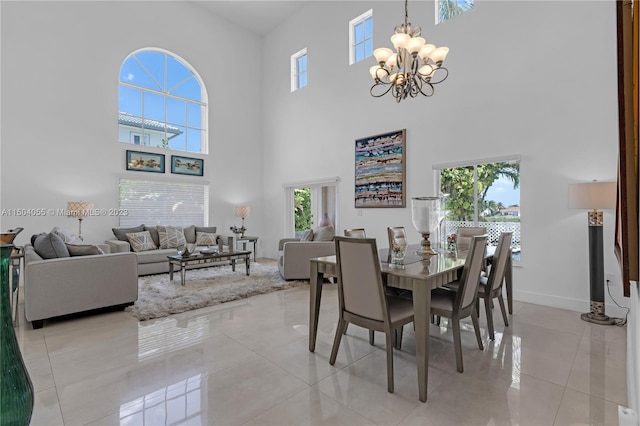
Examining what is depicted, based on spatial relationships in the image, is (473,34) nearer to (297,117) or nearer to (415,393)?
(297,117)

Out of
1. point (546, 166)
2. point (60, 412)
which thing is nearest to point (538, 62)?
point (546, 166)

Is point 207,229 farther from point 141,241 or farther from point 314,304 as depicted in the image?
point 314,304

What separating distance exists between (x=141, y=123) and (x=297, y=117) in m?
3.26

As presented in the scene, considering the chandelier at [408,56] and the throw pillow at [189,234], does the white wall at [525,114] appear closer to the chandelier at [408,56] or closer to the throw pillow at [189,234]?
the chandelier at [408,56]

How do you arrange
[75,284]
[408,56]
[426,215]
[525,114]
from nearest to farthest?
[426,215] < [408,56] < [75,284] < [525,114]

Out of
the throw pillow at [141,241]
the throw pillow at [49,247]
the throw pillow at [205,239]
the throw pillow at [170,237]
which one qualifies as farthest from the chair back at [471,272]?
the throw pillow at [141,241]

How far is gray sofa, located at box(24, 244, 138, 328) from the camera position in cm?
300

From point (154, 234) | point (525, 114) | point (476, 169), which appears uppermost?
point (525, 114)

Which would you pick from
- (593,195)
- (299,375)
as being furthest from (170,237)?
(593,195)

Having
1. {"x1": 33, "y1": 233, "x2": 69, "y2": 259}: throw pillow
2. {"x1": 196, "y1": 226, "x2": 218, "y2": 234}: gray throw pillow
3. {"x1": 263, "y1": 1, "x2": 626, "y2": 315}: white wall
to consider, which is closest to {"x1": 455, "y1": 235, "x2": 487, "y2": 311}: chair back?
{"x1": 263, "y1": 1, "x2": 626, "y2": 315}: white wall

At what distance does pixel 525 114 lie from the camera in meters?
3.96

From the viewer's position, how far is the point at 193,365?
2.32 m

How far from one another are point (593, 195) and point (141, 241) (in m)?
6.53

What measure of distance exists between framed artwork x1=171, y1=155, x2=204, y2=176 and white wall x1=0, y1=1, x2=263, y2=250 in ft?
0.37
